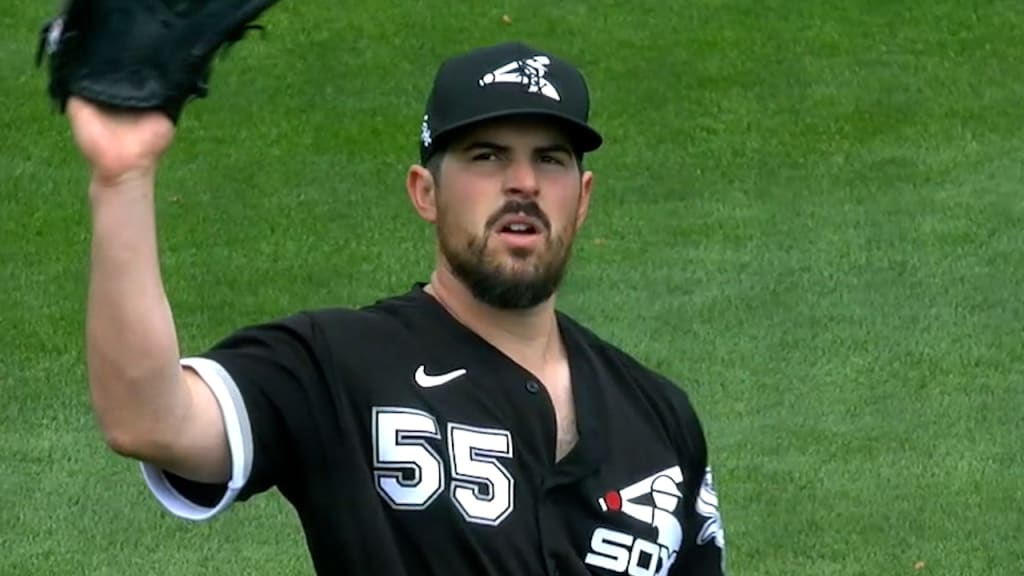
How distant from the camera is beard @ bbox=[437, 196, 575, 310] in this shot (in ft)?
10.3

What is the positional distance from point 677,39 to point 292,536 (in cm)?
525

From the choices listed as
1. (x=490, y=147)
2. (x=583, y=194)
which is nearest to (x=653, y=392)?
(x=583, y=194)

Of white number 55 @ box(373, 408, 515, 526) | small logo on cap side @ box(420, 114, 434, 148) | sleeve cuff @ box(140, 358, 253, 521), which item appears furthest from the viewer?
small logo on cap side @ box(420, 114, 434, 148)

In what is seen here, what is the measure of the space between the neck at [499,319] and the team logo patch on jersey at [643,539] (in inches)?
9.4

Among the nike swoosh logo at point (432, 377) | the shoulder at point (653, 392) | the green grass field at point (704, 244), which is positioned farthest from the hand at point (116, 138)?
the green grass field at point (704, 244)

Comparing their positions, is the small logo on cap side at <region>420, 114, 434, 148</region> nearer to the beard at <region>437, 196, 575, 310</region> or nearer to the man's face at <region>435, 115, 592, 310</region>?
the man's face at <region>435, 115, 592, 310</region>

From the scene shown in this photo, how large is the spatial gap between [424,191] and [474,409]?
372 mm

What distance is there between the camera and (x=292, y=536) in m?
6.31

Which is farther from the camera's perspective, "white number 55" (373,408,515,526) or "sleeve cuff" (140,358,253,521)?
"white number 55" (373,408,515,526)

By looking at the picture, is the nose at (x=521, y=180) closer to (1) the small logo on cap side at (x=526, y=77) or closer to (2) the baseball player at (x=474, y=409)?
(2) the baseball player at (x=474, y=409)

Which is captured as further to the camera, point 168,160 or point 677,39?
point 677,39

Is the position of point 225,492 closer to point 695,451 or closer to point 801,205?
point 695,451

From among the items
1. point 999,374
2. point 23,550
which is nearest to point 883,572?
point 999,374

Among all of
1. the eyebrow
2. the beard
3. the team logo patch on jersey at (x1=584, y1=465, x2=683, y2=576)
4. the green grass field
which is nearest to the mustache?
the beard
